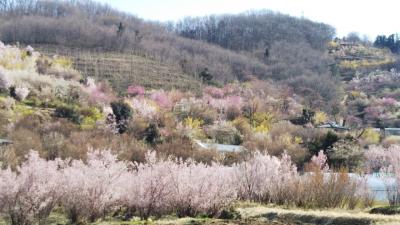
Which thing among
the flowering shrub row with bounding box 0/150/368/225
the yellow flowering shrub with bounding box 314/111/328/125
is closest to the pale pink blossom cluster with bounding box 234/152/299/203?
the flowering shrub row with bounding box 0/150/368/225

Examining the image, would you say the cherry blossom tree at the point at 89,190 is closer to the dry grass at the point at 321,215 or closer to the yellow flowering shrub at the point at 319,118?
the dry grass at the point at 321,215

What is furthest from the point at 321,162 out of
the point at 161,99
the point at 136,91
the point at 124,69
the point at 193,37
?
the point at 193,37

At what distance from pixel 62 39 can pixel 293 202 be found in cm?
6360

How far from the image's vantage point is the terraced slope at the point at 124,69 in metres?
61.0

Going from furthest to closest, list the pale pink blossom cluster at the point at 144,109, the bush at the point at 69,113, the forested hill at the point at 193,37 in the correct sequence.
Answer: the forested hill at the point at 193,37
the pale pink blossom cluster at the point at 144,109
the bush at the point at 69,113

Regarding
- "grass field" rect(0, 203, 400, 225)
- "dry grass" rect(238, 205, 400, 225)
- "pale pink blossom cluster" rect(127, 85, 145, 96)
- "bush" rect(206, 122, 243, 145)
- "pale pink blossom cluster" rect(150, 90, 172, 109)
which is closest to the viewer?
"dry grass" rect(238, 205, 400, 225)

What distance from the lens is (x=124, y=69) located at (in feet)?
213

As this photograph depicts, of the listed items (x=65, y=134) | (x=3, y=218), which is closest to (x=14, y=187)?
(x=3, y=218)

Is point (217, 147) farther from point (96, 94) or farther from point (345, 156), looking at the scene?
point (96, 94)

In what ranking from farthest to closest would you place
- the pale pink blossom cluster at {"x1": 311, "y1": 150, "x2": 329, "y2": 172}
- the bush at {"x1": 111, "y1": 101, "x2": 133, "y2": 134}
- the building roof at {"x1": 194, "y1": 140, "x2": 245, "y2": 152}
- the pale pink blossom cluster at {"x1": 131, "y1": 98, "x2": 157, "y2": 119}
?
the pale pink blossom cluster at {"x1": 131, "y1": 98, "x2": 157, "y2": 119}, the bush at {"x1": 111, "y1": 101, "x2": 133, "y2": 134}, the building roof at {"x1": 194, "y1": 140, "x2": 245, "y2": 152}, the pale pink blossom cluster at {"x1": 311, "y1": 150, "x2": 329, "y2": 172}

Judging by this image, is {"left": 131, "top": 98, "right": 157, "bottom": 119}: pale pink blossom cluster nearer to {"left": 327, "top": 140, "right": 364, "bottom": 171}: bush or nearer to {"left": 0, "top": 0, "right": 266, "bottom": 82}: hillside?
{"left": 327, "top": 140, "right": 364, "bottom": 171}: bush

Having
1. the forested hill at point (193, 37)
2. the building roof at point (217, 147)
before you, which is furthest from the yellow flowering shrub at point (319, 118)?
the forested hill at point (193, 37)

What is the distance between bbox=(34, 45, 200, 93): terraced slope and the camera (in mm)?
61031

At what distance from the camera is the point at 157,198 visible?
482 inches
